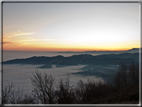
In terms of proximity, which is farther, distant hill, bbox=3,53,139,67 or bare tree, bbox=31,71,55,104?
distant hill, bbox=3,53,139,67

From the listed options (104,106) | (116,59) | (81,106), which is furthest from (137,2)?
(116,59)

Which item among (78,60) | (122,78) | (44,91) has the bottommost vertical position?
(122,78)

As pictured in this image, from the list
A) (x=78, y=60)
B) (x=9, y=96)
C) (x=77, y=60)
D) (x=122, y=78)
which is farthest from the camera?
(x=78, y=60)

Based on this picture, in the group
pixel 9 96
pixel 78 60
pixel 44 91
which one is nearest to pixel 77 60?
pixel 78 60

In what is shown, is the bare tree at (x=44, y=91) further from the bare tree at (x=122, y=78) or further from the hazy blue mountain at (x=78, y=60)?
the hazy blue mountain at (x=78, y=60)

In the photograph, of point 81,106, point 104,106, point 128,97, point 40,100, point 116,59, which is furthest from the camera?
point 116,59

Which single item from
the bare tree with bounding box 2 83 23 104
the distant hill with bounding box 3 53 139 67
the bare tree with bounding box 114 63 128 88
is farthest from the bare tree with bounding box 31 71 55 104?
the distant hill with bounding box 3 53 139 67

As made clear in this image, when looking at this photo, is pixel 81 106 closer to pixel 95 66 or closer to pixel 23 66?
pixel 23 66

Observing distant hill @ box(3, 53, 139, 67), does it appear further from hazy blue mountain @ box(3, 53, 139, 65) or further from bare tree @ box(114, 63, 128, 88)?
bare tree @ box(114, 63, 128, 88)

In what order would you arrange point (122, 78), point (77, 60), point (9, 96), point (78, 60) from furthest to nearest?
point (78, 60) → point (77, 60) → point (122, 78) → point (9, 96)

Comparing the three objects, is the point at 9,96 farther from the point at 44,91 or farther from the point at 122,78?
the point at 122,78

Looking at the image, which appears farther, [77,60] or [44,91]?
[77,60]
